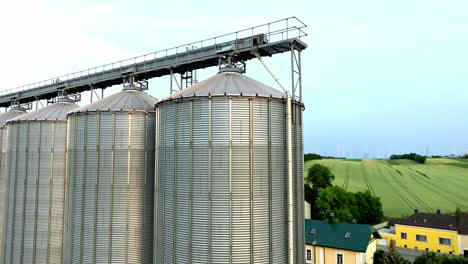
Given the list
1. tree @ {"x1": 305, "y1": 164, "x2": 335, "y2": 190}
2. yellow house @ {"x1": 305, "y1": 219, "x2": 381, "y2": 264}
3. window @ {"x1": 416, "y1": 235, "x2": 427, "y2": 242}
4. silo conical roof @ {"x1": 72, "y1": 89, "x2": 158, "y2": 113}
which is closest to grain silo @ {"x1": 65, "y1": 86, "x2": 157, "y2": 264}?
silo conical roof @ {"x1": 72, "y1": 89, "x2": 158, "y2": 113}

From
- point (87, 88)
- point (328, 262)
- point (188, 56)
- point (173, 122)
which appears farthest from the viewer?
point (328, 262)

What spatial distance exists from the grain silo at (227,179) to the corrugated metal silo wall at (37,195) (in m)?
12.1

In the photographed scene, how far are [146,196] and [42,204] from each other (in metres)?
10.2

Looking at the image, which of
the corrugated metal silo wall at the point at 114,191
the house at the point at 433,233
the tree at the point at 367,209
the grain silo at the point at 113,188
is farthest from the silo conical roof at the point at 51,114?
the tree at the point at 367,209

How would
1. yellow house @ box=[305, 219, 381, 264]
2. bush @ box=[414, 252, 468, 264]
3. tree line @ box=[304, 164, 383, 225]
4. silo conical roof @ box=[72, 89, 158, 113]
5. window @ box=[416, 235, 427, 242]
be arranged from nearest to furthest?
silo conical roof @ box=[72, 89, 158, 113], bush @ box=[414, 252, 468, 264], yellow house @ box=[305, 219, 381, 264], window @ box=[416, 235, 427, 242], tree line @ box=[304, 164, 383, 225]

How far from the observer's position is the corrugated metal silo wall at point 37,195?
2566cm

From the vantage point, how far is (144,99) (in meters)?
24.0

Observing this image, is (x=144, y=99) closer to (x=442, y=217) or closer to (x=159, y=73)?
(x=159, y=73)

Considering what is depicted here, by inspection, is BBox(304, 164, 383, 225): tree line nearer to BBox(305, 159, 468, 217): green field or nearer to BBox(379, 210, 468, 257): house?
BBox(379, 210, 468, 257): house

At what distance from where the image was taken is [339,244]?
42.0 metres

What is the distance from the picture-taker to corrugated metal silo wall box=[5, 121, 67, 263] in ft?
84.2

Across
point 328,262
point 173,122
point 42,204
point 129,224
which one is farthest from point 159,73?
point 328,262

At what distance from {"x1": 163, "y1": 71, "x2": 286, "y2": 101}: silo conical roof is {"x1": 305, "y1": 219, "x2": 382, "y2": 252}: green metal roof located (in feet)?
95.7

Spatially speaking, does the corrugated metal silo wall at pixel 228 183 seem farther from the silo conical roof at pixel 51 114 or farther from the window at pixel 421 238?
the window at pixel 421 238
